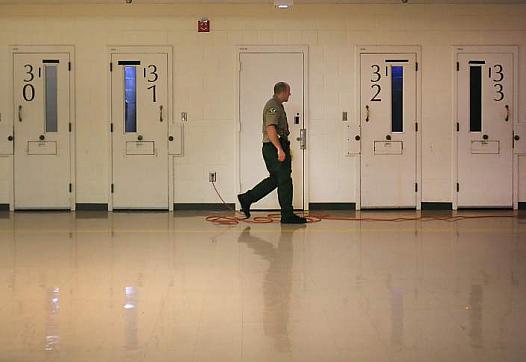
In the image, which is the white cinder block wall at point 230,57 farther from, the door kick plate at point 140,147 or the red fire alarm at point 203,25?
the door kick plate at point 140,147

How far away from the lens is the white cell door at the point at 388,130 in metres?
10.4

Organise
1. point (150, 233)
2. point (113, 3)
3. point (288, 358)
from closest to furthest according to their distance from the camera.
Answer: point (288, 358)
point (150, 233)
point (113, 3)

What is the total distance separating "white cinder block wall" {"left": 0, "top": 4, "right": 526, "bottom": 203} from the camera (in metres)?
10.3

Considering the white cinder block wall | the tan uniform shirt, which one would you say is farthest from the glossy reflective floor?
the white cinder block wall

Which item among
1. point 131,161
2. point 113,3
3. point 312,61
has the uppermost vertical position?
point 113,3

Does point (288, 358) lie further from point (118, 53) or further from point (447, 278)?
point (118, 53)

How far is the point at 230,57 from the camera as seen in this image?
1030 cm

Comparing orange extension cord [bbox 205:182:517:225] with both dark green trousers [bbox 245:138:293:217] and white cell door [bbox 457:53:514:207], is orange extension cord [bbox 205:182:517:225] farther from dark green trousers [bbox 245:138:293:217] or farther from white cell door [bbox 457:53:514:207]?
white cell door [bbox 457:53:514:207]

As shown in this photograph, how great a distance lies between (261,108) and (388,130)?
1.74 metres

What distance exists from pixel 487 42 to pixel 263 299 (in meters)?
6.99

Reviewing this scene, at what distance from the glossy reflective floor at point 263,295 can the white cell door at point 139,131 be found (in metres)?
2.33

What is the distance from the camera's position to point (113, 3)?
10273mm

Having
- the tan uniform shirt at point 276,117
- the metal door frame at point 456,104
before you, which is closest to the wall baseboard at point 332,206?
the metal door frame at point 456,104

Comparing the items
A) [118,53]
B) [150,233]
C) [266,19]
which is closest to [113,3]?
[118,53]
